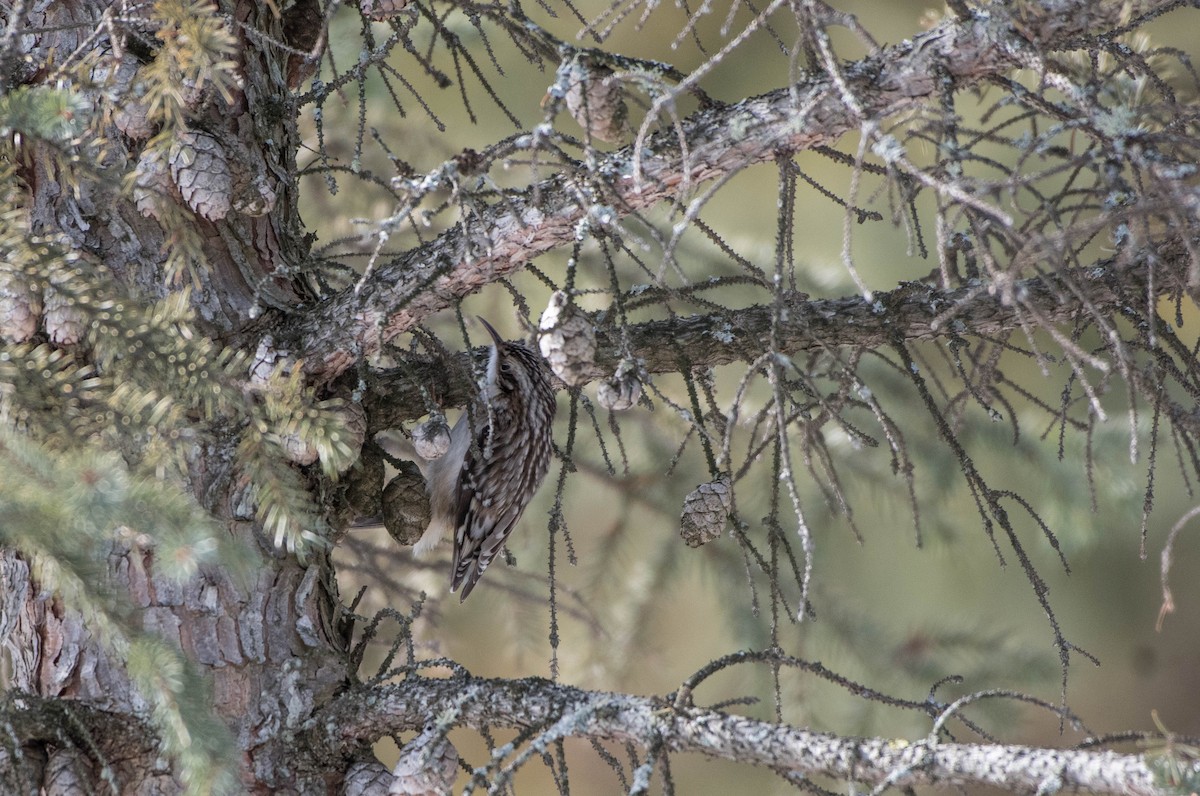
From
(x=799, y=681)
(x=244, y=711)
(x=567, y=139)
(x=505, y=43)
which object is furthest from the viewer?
(x=505, y=43)

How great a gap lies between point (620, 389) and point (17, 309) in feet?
2.37

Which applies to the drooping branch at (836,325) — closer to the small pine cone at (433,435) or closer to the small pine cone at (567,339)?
the small pine cone at (433,435)

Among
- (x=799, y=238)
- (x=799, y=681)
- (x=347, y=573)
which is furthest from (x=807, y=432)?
(x=799, y=238)

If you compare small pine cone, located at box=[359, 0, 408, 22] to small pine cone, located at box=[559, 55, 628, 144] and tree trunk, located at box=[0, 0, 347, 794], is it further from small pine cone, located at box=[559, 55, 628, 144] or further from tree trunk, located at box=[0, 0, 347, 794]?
small pine cone, located at box=[559, 55, 628, 144]

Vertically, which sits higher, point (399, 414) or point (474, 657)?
point (474, 657)

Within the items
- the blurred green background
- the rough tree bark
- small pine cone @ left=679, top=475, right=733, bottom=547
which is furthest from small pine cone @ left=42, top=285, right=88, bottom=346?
the blurred green background

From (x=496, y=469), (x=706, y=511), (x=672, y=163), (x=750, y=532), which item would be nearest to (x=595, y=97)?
(x=672, y=163)

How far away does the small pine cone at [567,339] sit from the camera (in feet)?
4.17

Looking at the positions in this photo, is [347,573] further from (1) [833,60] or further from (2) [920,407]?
(1) [833,60]

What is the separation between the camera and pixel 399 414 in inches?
76.6

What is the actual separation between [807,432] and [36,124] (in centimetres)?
99

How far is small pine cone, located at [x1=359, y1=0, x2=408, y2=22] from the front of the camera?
181cm

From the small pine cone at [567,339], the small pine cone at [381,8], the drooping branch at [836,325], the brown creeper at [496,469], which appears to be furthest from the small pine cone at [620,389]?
the brown creeper at [496,469]

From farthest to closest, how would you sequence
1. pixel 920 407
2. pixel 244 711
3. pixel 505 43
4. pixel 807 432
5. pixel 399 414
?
pixel 505 43 < pixel 920 407 < pixel 399 414 < pixel 244 711 < pixel 807 432
